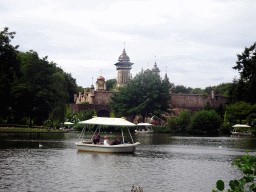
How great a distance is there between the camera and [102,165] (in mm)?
23500

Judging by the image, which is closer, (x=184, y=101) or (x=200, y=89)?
(x=184, y=101)

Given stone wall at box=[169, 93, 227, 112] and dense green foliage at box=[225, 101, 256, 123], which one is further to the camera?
stone wall at box=[169, 93, 227, 112]

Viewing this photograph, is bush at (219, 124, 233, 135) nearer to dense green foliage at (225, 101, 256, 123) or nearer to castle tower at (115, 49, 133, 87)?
dense green foliage at (225, 101, 256, 123)

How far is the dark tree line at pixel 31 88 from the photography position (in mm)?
54469

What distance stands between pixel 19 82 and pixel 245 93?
4196 cm

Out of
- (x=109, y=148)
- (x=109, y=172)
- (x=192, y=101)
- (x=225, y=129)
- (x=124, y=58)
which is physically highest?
(x=124, y=58)

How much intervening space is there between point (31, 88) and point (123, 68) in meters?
95.5

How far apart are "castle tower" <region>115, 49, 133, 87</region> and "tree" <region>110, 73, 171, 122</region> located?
72.2 metres

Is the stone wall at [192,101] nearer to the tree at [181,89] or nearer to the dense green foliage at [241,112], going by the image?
the dense green foliage at [241,112]

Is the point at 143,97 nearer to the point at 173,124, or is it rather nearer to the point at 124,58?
the point at 173,124

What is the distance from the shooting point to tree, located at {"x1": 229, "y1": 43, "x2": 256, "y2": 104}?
77.6 metres

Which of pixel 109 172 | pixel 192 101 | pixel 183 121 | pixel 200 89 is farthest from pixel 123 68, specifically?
pixel 109 172

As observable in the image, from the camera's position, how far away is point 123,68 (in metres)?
157

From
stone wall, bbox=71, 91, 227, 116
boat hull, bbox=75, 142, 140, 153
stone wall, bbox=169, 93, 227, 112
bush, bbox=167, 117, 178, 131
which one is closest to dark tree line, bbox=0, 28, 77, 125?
bush, bbox=167, 117, 178, 131
